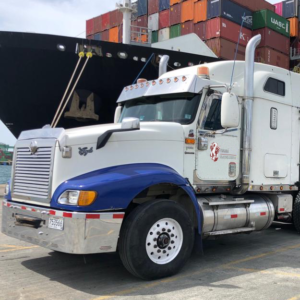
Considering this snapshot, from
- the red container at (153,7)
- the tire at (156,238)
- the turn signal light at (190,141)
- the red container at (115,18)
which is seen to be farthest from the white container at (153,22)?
the tire at (156,238)

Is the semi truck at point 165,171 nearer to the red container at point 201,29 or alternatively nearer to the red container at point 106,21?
the red container at point 201,29

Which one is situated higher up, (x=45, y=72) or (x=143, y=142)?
(x=45, y=72)

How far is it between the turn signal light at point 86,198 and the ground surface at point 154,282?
1.02 metres

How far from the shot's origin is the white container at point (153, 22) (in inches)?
931

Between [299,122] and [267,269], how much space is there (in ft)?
10.8

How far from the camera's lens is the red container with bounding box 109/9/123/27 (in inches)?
952

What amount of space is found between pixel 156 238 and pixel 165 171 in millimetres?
857

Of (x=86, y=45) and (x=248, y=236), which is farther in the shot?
(x=86, y=45)

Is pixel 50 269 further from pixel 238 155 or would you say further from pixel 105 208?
pixel 238 155

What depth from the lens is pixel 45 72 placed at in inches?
554

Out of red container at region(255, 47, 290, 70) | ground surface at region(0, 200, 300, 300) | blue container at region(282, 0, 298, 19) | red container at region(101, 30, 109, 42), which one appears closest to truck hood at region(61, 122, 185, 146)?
ground surface at region(0, 200, 300, 300)

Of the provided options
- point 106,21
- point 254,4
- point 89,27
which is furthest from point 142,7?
point 254,4

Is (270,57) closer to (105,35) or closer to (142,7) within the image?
(142,7)

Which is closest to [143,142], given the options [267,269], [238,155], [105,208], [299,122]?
[105,208]
